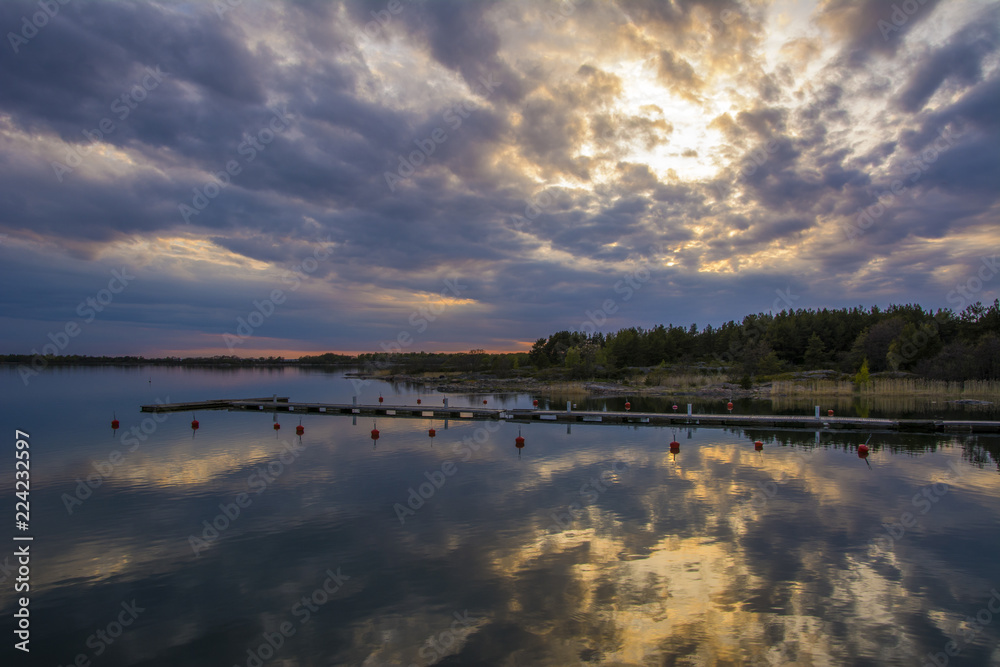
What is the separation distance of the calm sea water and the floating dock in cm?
967

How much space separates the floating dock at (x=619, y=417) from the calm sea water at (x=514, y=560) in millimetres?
9674

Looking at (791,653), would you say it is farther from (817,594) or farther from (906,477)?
(906,477)

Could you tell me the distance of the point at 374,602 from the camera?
11961 mm

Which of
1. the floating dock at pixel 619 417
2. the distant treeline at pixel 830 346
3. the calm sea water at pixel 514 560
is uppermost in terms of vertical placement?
the distant treeline at pixel 830 346

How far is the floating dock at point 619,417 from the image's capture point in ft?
120

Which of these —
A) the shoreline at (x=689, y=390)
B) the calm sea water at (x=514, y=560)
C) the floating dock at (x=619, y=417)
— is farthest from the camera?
the shoreline at (x=689, y=390)

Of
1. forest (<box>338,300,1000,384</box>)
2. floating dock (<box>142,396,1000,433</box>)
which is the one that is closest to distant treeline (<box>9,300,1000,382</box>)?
forest (<box>338,300,1000,384</box>)

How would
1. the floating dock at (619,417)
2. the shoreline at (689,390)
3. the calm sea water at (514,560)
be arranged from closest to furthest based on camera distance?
1. the calm sea water at (514,560)
2. the floating dock at (619,417)
3. the shoreline at (689,390)

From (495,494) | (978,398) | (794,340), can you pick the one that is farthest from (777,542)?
(794,340)

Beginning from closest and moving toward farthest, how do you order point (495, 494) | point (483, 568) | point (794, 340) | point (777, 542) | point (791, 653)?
point (791, 653)
point (483, 568)
point (777, 542)
point (495, 494)
point (794, 340)

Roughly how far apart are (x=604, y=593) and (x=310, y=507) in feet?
40.0

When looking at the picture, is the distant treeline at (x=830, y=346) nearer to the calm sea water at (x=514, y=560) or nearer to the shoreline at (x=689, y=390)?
the shoreline at (x=689, y=390)

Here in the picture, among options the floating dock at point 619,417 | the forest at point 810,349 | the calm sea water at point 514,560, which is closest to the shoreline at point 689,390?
the forest at point 810,349

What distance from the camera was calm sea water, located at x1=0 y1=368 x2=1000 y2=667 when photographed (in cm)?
1036
